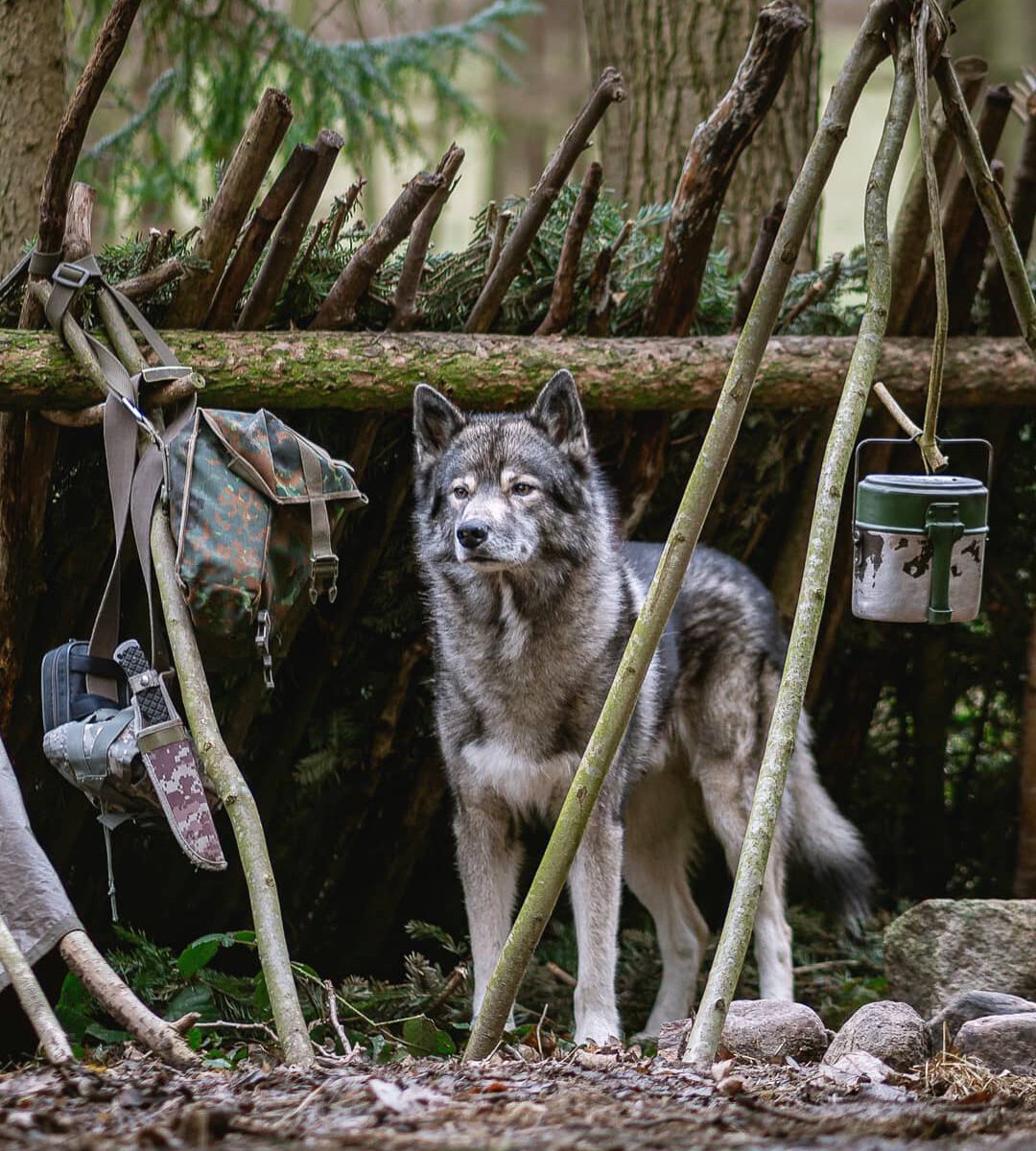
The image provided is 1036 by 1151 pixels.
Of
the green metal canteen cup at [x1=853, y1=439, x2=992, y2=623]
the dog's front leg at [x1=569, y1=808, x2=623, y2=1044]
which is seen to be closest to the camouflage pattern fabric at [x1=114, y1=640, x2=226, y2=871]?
the dog's front leg at [x1=569, y1=808, x2=623, y2=1044]

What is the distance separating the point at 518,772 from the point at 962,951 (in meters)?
1.80

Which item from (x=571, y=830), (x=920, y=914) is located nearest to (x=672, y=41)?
(x=920, y=914)

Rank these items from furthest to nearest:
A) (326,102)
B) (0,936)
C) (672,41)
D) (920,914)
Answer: (326,102) → (672,41) → (920,914) → (0,936)

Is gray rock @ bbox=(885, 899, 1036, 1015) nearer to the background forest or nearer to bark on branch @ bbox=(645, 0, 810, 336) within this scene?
the background forest

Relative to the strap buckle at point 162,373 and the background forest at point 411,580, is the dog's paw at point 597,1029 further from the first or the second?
the strap buckle at point 162,373

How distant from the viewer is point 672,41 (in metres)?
6.58

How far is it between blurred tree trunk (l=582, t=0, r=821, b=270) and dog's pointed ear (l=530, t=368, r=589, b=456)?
243 centimetres

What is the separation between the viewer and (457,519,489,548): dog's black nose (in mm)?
4062

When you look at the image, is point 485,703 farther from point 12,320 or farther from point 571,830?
point 12,320

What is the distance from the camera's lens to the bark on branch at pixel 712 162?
389 centimetres

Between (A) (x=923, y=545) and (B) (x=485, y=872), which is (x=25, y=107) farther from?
(A) (x=923, y=545)

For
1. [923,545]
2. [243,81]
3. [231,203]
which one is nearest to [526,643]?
[923,545]

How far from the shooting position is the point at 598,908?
4387 mm

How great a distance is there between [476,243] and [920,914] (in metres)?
3.04
